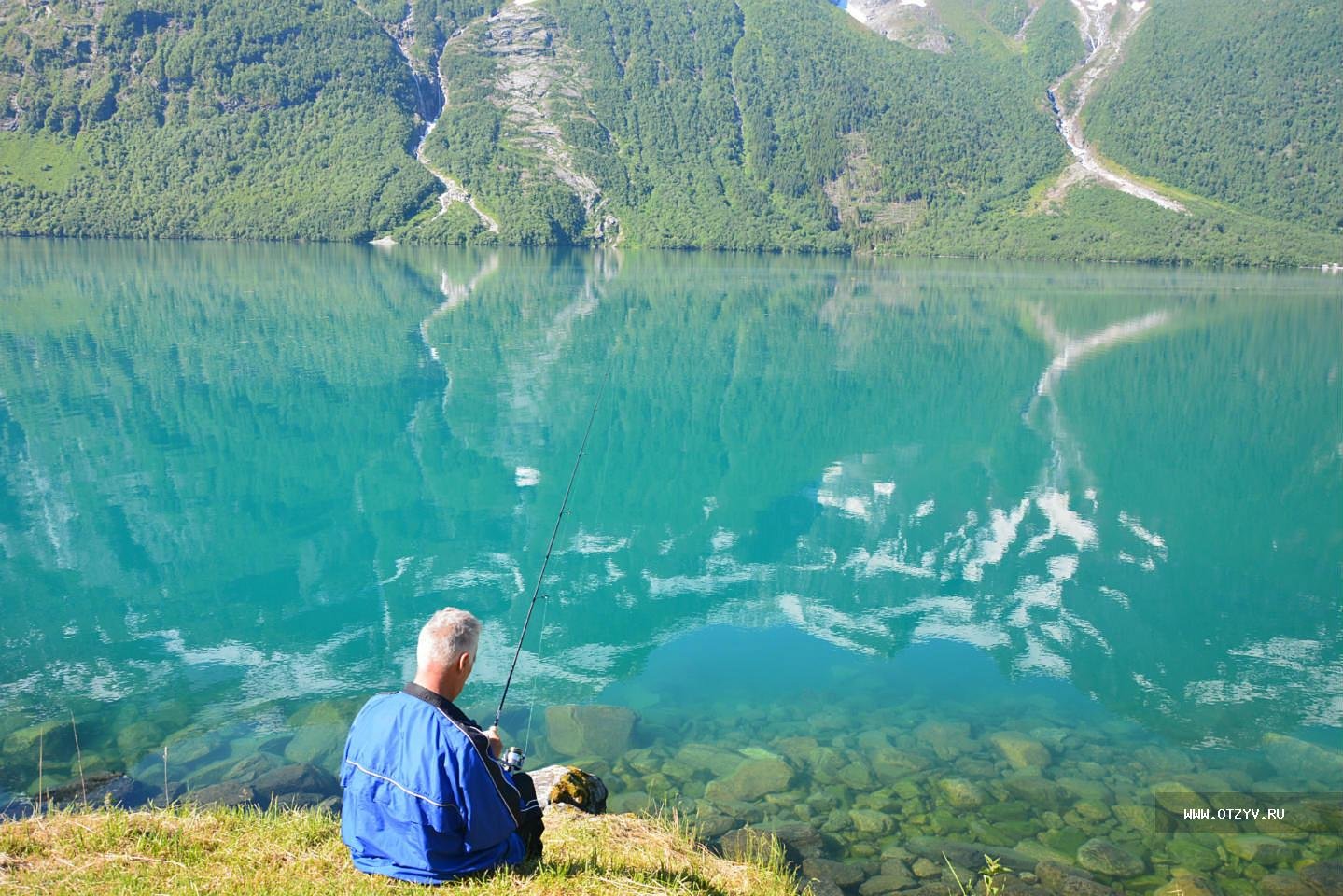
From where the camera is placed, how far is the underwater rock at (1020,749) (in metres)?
9.87

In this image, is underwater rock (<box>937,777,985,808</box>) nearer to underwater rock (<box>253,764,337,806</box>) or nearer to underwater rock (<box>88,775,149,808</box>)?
underwater rock (<box>253,764,337,806</box>)

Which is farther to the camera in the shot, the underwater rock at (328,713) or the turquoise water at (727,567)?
the underwater rock at (328,713)

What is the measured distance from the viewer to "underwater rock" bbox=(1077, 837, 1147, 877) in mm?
7809

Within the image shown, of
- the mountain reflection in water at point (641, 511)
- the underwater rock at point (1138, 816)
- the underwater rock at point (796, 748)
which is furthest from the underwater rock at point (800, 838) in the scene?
the mountain reflection in water at point (641, 511)

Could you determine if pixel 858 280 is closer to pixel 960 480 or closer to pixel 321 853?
pixel 960 480

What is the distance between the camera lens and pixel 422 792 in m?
4.44

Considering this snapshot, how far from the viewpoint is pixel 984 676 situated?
12.3 metres

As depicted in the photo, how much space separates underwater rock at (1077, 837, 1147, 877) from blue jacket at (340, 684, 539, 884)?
551cm

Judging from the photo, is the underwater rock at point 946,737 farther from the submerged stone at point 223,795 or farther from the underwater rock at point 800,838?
the submerged stone at point 223,795

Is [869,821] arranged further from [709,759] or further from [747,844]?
[709,759]

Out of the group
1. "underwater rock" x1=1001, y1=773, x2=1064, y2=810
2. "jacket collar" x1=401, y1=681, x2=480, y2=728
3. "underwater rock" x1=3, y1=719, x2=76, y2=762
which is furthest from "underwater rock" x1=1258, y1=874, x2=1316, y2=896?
"underwater rock" x1=3, y1=719, x2=76, y2=762

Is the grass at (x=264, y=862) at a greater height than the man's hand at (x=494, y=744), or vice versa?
the man's hand at (x=494, y=744)

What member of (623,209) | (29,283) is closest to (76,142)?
(623,209)

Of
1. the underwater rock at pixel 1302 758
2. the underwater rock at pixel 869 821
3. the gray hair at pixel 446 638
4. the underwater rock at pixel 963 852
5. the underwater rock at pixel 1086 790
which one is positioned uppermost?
the gray hair at pixel 446 638
